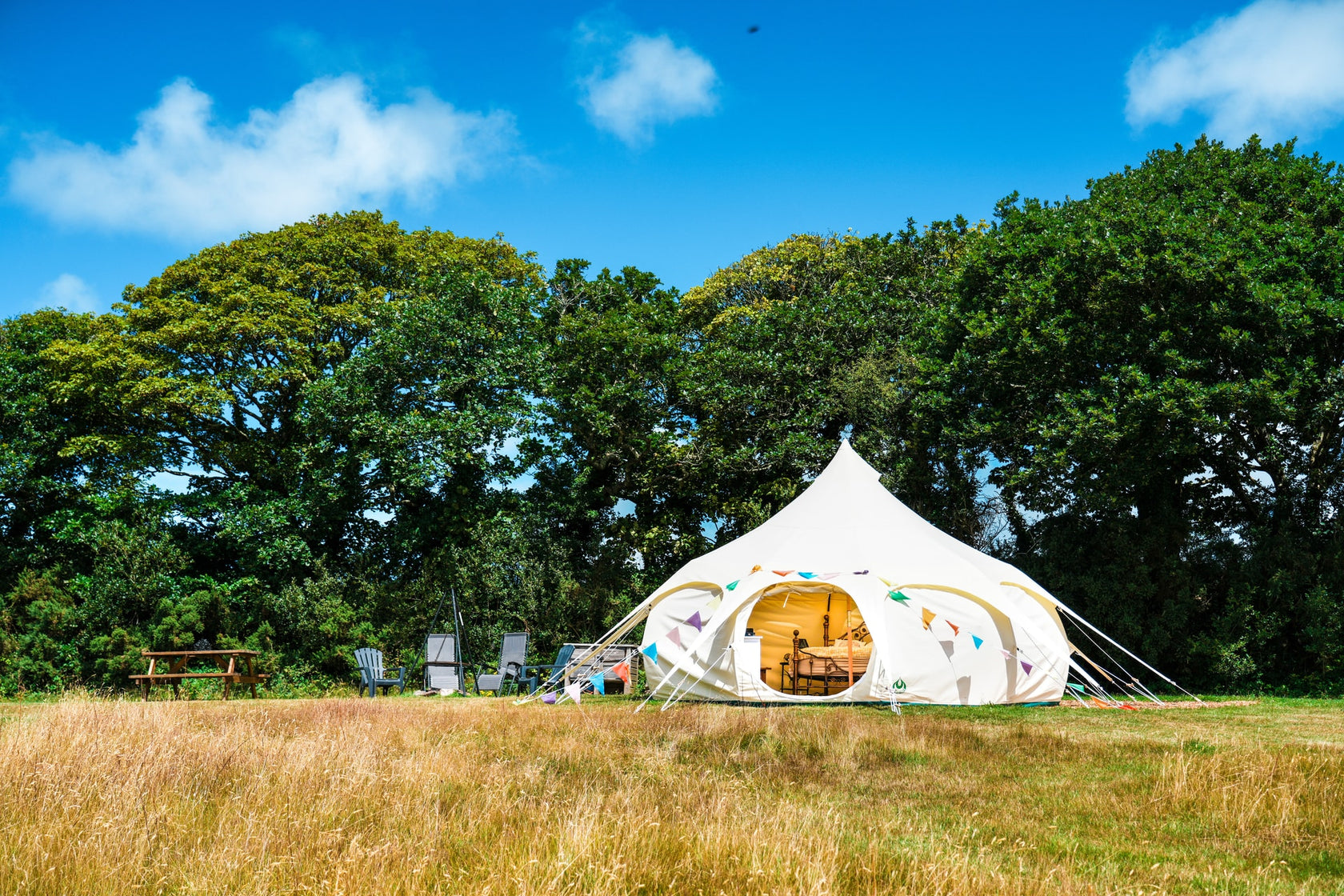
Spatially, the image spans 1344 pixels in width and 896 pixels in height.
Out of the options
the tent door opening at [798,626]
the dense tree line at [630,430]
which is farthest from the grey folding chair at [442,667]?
the tent door opening at [798,626]

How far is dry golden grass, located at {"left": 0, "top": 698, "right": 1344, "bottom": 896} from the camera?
3.21 metres

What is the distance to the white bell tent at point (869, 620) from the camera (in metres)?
11.4

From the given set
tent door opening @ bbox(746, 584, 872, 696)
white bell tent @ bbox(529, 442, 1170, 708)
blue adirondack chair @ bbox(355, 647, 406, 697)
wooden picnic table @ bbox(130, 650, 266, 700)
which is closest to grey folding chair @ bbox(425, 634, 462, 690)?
blue adirondack chair @ bbox(355, 647, 406, 697)

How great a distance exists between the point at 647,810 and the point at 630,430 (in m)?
15.4

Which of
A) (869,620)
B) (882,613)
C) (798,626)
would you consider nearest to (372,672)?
(798,626)

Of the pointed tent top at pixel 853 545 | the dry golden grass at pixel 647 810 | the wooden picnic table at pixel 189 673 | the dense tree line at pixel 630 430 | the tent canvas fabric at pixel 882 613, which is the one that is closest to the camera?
the dry golden grass at pixel 647 810

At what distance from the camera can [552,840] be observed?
11.7ft

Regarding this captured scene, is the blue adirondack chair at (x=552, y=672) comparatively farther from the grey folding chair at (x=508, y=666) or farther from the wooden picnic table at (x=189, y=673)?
the wooden picnic table at (x=189, y=673)

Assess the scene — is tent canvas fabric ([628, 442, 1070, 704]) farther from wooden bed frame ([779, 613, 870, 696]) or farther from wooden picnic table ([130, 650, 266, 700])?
wooden picnic table ([130, 650, 266, 700])

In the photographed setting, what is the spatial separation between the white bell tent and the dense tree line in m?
3.07

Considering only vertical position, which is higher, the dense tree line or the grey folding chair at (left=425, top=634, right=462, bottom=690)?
the dense tree line

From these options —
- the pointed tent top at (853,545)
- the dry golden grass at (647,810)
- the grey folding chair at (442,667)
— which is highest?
the pointed tent top at (853,545)

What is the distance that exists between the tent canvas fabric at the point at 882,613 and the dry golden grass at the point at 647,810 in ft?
13.3

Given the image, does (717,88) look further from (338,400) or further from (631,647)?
(338,400)
